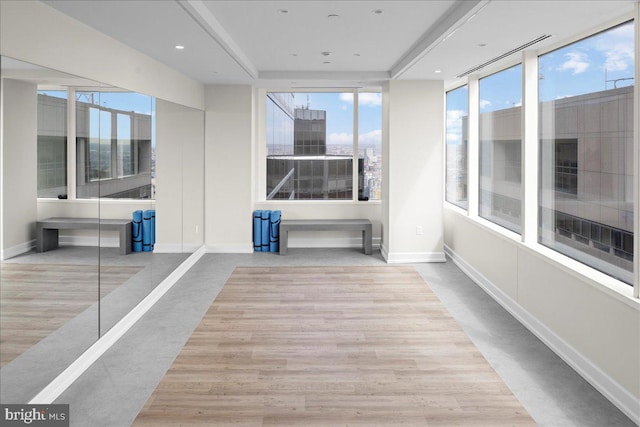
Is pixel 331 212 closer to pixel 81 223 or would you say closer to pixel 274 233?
pixel 274 233

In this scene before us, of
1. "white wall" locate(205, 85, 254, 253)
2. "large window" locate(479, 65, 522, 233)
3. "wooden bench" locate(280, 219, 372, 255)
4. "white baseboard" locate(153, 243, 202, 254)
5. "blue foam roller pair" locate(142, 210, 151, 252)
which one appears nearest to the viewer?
"blue foam roller pair" locate(142, 210, 151, 252)

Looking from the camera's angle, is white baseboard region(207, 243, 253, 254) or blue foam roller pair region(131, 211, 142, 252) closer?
blue foam roller pair region(131, 211, 142, 252)

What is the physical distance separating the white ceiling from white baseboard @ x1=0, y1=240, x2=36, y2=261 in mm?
1477

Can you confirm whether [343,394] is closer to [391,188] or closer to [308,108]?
[391,188]

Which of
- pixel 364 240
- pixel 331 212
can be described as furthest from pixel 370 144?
pixel 364 240

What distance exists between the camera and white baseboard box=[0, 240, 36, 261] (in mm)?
2863

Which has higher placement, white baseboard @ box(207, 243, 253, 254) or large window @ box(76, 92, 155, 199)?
large window @ box(76, 92, 155, 199)

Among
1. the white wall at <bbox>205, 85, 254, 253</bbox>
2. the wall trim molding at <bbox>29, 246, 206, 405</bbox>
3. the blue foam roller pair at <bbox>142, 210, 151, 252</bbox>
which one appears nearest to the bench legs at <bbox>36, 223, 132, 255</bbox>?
the wall trim molding at <bbox>29, 246, 206, 405</bbox>

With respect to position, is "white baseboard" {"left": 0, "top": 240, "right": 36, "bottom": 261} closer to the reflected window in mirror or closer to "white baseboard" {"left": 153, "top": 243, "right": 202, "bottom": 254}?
the reflected window in mirror

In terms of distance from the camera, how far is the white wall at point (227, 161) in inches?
302

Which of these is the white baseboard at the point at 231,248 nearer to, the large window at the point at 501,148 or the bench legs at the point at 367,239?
the bench legs at the point at 367,239

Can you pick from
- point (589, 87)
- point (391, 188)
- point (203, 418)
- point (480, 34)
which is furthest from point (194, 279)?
point (589, 87)

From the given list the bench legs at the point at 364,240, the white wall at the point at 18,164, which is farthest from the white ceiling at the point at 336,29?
the bench legs at the point at 364,240

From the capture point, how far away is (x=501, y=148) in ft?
19.3
